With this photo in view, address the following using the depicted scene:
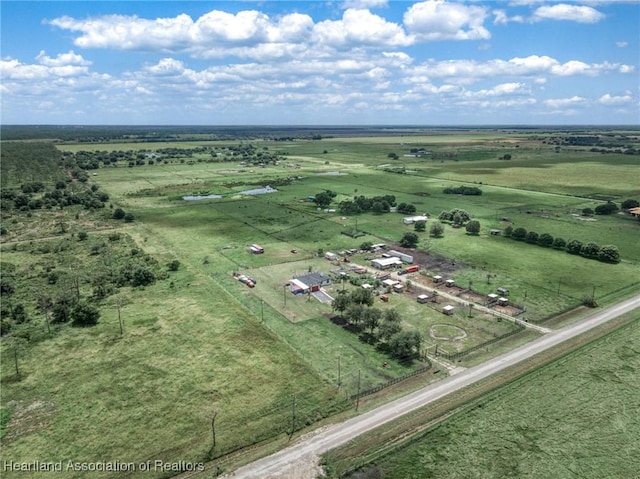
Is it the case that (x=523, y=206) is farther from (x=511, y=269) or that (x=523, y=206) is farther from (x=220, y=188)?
(x=220, y=188)

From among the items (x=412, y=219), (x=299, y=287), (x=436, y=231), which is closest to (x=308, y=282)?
(x=299, y=287)

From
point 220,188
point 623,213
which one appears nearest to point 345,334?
point 623,213

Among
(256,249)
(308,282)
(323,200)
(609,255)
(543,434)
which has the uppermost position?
(323,200)

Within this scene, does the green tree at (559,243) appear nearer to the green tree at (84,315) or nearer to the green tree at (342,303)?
the green tree at (342,303)

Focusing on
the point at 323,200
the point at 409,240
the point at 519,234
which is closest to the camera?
the point at 409,240

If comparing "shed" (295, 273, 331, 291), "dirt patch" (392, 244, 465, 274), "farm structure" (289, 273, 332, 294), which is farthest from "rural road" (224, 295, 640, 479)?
"shed" (295, 273, 331, 291)

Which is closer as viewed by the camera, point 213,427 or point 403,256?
point 213,427

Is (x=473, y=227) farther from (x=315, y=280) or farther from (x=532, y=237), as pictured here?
(x=315, y=280)

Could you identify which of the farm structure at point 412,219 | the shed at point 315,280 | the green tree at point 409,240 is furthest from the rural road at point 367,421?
the farm structure at point 412,219
